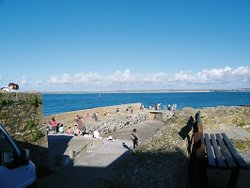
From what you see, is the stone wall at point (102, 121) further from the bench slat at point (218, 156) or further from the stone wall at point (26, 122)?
the bench slat at point (218, 156)

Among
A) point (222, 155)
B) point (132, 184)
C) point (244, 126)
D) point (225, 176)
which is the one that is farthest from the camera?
point (244, 126)

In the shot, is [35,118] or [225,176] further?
[35,118]

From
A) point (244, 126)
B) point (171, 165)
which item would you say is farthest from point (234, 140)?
point (171, 165)

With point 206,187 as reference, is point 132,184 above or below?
above

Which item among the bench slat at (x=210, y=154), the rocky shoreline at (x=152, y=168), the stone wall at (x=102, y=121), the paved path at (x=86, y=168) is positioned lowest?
the stone wall at (x=102, y=121)

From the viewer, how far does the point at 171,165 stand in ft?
18.6

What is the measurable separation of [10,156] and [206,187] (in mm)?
4053

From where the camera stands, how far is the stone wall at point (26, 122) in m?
9.67

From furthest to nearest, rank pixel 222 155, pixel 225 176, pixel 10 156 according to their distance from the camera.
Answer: pixel 225 176
pixel 222 155
pixel 10 156

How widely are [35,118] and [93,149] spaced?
627 cm

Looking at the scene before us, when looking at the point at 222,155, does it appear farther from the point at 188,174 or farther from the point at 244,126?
the point at 244,126

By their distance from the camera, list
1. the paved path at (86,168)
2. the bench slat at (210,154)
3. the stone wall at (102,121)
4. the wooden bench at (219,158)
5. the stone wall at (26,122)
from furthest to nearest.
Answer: the stone wall at (102,121) → the paved path at (86,168) → the stone wall at (26,122) → the bench slat at (210,154) → the wooden bench at (219,158)

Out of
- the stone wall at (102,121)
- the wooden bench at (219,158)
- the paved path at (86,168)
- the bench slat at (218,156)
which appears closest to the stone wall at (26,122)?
the paved path at (86,168)

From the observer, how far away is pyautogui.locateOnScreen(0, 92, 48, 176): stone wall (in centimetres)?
967
